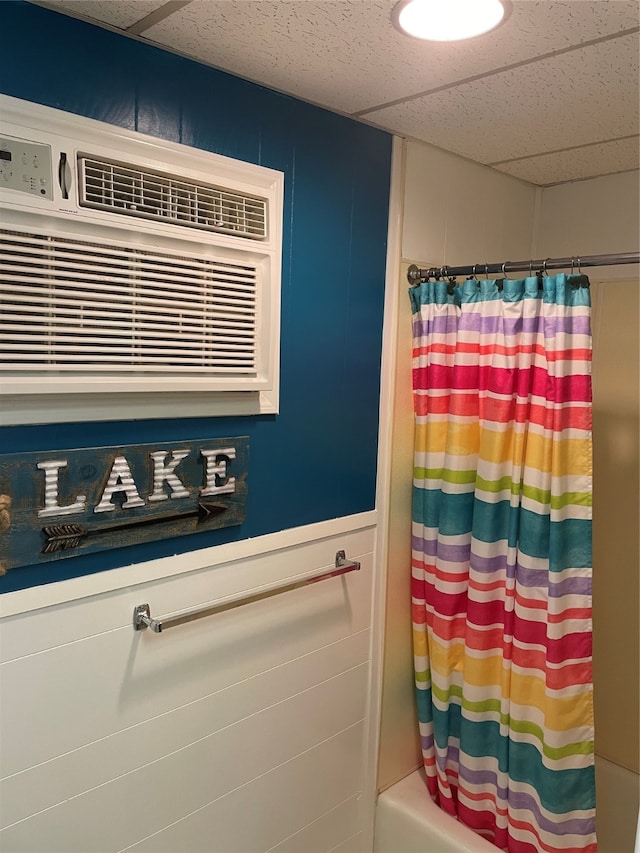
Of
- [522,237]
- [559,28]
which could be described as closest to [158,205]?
[559,28]

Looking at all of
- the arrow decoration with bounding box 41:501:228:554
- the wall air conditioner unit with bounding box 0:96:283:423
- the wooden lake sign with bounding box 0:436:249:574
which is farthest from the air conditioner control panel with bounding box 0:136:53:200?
the arrow decoration with bounding box 41:501:228:554

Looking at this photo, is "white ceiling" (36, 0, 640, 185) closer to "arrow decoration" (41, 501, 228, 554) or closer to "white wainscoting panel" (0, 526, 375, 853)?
"arrow decoration" (41, 501, 228, 554)

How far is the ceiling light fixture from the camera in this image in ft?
3.51

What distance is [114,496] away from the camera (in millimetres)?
1305

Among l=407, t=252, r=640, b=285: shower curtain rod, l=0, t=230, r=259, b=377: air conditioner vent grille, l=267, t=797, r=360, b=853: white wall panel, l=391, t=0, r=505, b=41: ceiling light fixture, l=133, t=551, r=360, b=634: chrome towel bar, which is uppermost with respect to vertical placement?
l=391, t=0, r=505, b=41: ceiling light fixture

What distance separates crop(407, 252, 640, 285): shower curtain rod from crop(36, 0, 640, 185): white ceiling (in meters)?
0.33

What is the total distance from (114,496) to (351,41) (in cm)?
97

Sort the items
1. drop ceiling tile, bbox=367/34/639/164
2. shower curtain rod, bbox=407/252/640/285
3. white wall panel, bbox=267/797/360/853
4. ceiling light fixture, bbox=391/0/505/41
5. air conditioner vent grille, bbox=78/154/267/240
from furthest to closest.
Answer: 1. white wall panel, bbox=267/797/360/853
2. shower curtain rod, bbox=407/252/640/285
3. drop ceiling tile, bbox=367/34/639/164
4. air conditioner vent grille, bbox=78/154/267/240
5. ceiling light fixture, bbox=391/0/505/41

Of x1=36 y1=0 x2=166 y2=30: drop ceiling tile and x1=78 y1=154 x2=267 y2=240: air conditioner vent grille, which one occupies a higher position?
x1=36 y1=0 x2=166 y2=30: drop ceiling tile

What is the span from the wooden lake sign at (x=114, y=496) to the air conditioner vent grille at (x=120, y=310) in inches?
6.7

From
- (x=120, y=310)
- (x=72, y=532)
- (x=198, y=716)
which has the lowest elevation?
(x=198, y=716)

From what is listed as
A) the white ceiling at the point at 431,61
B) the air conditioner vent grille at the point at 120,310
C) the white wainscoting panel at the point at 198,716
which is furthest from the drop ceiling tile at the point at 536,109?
the white wainscoting panel at the point at 198,716

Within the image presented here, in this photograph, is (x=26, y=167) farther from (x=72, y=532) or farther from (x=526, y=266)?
(x=526, y=266)

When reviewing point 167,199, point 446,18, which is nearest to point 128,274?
point 167,199
